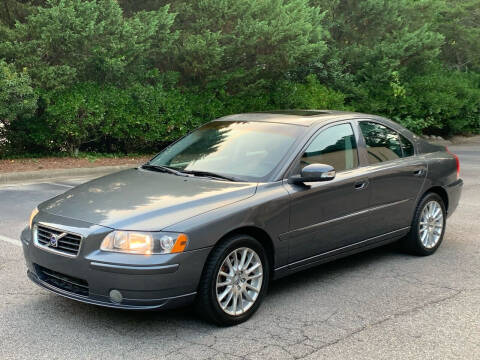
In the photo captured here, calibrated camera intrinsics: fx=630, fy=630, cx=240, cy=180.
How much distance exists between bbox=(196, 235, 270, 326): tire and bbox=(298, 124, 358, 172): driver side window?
97cm

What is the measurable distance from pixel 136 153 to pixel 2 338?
453 inches

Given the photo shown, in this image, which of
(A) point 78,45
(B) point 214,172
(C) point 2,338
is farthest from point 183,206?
(A) point 78,45

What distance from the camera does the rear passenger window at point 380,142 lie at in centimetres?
607

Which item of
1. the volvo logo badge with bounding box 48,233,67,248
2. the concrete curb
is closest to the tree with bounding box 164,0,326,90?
the concrete curb

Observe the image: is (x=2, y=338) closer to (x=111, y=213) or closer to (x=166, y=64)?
(x=111, y=213)

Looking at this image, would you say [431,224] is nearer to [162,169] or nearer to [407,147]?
[407,147]

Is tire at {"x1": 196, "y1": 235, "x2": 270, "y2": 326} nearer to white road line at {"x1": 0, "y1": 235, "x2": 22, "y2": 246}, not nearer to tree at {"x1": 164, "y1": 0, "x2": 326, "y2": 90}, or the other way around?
white road line at {"x1": 0, "y1": 235, "x2": 22, "y2": 246}

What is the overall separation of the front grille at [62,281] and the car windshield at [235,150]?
145cm

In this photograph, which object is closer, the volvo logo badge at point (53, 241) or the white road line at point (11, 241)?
the volvo logo badge at point (53, 241)

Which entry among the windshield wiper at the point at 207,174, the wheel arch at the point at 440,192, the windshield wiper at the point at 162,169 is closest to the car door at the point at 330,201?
the windshield wiper at the point at 207,174

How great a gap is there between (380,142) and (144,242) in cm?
295

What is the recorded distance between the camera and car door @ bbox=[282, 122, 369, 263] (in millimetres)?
5133

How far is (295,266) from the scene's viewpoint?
518 cm

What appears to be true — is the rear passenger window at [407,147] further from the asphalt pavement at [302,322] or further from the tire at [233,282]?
the tire at [233,282]
